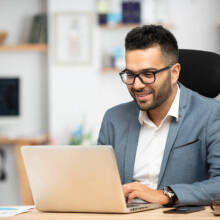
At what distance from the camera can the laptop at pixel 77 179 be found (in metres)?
1.60

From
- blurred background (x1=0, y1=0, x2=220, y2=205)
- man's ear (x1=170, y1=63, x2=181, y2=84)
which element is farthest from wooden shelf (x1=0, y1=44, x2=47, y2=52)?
man's ear (x1=170, y1=63, x2=181, y2=84)

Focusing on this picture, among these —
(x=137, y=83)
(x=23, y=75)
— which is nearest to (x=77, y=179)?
(x=137, y=83)

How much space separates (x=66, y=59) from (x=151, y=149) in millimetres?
2990

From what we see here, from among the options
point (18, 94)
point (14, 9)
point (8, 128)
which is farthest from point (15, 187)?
point (14, 9)

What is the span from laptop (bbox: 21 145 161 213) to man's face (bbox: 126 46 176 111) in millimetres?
418

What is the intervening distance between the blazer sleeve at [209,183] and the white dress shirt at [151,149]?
147 millimetres

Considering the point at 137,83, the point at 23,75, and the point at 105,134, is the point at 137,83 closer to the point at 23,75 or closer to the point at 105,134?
the point at 105,134

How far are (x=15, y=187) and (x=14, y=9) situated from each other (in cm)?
175

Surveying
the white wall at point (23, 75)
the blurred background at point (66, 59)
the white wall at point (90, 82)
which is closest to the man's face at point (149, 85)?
the blurred background at point (66, 59)

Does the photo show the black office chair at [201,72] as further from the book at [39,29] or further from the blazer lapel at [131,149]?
the book at [39,29]

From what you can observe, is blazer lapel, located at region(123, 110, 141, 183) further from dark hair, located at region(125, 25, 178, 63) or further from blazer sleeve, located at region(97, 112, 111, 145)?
dark hair, located at region(125, 25, 178, 63)

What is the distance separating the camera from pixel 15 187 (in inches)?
206

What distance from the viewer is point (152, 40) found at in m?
1.99

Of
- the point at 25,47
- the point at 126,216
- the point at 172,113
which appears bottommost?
the point at 126,216
